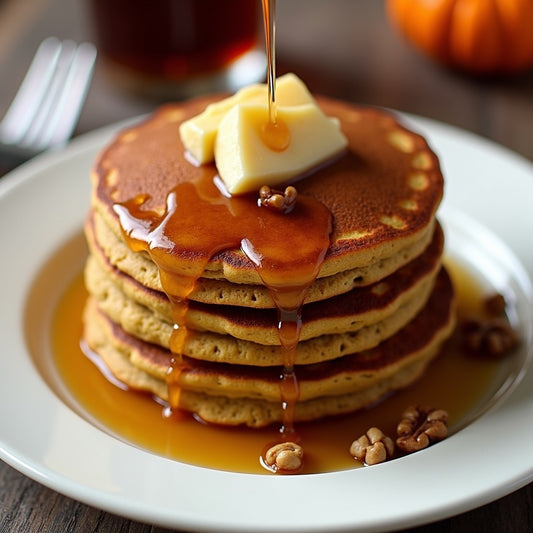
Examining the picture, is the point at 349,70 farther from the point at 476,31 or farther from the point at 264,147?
the point at 264,147

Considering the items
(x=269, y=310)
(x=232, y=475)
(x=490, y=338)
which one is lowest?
(x=490, y=338)

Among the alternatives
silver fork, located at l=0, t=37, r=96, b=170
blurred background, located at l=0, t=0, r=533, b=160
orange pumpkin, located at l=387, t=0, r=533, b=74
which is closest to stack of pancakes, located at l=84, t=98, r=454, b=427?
silver fork, located at l=0, t=37, r=96, b=170

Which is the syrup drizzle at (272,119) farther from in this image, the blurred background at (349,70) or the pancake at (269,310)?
the blurred background at (349,70)

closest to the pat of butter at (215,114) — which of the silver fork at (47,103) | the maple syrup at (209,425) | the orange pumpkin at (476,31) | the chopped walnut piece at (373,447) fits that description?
the maple syrup at (209,425)

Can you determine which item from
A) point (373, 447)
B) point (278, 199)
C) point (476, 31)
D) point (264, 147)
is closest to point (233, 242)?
point (278, 199)

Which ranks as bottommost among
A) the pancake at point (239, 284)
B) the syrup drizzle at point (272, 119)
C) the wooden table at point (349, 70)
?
the wooden table at point (349, 70)

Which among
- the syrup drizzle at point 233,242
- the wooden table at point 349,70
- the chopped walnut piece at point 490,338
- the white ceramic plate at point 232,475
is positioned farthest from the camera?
the wooden table at point 349,70
